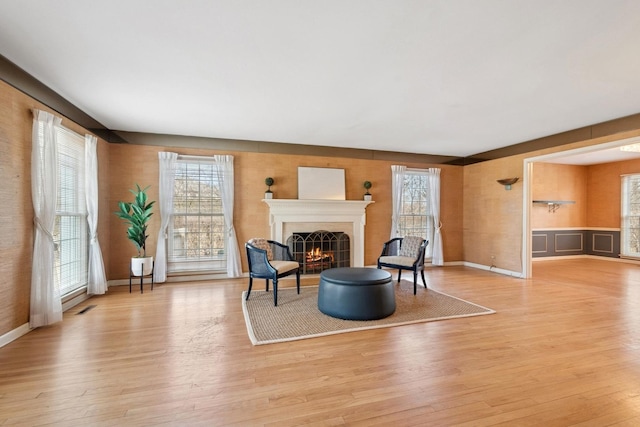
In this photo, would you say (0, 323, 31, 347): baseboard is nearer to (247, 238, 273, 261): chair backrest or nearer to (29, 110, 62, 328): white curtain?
(29, 110, 62, 328): white curtain

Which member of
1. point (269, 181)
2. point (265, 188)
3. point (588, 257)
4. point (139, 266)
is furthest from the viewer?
point (588, 257)

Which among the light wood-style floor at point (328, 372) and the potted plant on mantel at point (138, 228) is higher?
the potted plant on mantel at point (138, 228)

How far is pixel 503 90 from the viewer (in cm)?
320

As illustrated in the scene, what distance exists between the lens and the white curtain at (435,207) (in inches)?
258

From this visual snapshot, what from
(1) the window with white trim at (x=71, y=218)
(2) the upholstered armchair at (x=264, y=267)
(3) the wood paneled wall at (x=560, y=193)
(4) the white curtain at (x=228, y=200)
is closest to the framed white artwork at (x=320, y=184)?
(4) the white curtain at (x=228, y=200)

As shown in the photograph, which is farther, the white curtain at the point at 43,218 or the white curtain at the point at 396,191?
the white curtain at the point at 396,191

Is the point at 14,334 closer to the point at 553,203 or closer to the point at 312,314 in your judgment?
the point at 312,314

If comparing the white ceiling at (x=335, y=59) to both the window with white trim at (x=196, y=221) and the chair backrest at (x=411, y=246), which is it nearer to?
the window with white trim at (x=196, y=221)

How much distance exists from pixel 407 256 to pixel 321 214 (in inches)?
70.8

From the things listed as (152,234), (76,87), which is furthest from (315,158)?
(76,87)

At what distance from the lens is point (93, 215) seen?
13.6 ft

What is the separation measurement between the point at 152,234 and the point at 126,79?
9.35ft

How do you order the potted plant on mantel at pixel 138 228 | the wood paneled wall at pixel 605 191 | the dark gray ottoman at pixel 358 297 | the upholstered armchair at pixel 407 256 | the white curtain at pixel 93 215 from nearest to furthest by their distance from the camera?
the dark gray ottoman at pixel 358 297 → the white curtain at pixel 93 215 → the potted plant on mantel at pixel 138 228 → the upholstered armchair at pixel 407 256 → the wood paneled wall at pixel 605 191

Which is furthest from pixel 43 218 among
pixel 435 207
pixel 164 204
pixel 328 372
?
pixel 435 207
